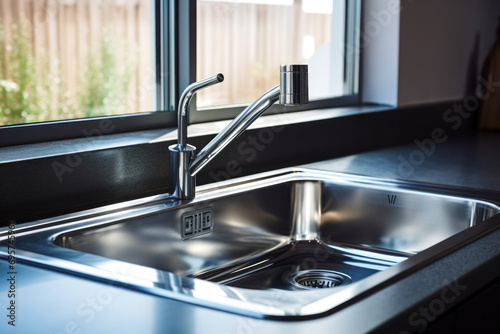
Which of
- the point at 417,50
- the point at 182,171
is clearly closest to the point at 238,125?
the point at 182,171

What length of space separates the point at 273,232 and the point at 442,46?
123cm

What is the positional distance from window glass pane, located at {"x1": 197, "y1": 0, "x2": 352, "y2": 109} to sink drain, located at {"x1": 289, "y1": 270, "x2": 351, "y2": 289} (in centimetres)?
86

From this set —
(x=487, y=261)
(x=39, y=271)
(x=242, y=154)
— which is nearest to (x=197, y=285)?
(x=39, y=271)

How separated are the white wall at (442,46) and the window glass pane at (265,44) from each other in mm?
209

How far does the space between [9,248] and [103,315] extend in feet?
1.03

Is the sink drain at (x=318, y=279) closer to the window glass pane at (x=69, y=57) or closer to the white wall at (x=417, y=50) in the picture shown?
the white wall at (x=417, y=50)

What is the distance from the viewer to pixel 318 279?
148cm

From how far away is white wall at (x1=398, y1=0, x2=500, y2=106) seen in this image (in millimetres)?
2342

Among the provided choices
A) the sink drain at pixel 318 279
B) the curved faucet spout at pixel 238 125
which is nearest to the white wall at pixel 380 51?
the sink drain at pixel 318 279

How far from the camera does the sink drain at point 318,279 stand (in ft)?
4.77

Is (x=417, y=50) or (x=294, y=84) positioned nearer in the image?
(x=294, y=84)

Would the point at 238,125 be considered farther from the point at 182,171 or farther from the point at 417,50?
the point at 417,50

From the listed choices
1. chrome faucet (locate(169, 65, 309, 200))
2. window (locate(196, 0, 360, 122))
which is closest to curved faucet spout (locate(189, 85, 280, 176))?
chrome faucet (locate(169, 65, 309, 200))

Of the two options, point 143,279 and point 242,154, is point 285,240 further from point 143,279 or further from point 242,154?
point 143,279
